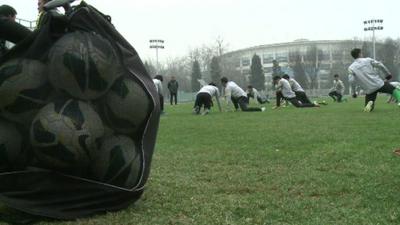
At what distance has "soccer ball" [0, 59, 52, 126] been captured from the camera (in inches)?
161

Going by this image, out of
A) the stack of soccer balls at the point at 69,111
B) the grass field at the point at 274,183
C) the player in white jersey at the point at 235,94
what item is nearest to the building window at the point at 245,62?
the player in white jersey at the point at 235,94

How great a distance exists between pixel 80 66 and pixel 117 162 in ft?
2.67

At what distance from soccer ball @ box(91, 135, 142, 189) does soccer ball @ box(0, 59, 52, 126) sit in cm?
58

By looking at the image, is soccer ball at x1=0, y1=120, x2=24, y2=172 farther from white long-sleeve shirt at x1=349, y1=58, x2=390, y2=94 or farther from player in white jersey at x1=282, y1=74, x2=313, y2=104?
player in white jersey at x1=282, y1=74, x2=313, y2=104

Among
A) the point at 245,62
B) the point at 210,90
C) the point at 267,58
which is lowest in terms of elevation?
the point at 210,90

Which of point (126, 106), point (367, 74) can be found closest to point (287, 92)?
point (367, 74)

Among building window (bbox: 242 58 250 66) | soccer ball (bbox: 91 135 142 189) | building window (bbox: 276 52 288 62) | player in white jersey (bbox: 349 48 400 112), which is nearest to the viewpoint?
soccer ball (bbox: 91 135 142 189)

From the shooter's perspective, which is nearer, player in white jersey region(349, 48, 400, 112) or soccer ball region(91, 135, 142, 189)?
soccer ball region(91, 135, 142, 189)

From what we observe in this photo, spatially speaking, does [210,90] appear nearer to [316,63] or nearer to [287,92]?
[287,92]

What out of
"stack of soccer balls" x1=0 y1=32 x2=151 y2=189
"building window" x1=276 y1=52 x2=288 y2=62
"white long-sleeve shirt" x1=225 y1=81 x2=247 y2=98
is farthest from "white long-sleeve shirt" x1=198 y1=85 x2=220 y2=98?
"building window" x1=276 y1=52 x2=288 y2=62

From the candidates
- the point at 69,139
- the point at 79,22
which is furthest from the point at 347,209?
the point at 79,22

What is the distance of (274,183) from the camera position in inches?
203

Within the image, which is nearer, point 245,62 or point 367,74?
A: point 367,74

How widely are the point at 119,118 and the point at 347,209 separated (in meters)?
A: 1.92
